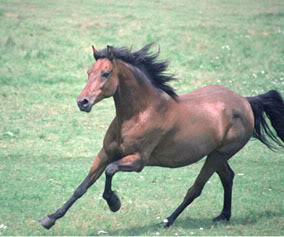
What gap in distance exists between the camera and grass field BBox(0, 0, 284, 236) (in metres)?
8.25

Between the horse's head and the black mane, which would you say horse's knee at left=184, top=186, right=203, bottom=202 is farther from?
the horse's head

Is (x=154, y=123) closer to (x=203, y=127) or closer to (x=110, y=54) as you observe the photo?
(x=203, y=127)

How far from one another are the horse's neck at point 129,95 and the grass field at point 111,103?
139cm

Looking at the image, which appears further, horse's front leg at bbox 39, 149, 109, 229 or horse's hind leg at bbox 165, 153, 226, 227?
horse's hind leg at bbox 165, 153, 226, 227

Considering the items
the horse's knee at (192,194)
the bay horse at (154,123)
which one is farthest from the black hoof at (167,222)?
the horse's knee at (192,194)

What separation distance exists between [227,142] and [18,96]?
26.9 feet

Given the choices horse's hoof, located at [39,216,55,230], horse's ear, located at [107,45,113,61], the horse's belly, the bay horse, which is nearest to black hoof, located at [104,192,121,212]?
the bay horse

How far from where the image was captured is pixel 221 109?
815 cm

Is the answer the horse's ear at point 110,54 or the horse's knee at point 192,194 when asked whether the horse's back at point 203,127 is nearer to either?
the horse's knee at point 192,194

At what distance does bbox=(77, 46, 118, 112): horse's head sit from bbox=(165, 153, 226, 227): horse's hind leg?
1.66 meters

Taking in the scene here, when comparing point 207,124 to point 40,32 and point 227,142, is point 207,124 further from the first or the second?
point 40,32

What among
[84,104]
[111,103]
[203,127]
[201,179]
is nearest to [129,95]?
[84,104]

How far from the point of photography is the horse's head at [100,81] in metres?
7.06

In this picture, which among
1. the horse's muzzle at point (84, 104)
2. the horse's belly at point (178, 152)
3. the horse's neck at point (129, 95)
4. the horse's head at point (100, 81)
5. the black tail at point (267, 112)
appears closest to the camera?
the horse's muzzle at point (84, 104)
